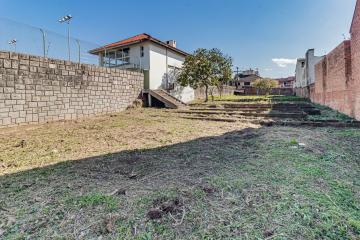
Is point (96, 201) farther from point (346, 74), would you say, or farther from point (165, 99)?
point (165, 99)

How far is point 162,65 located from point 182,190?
44.8 ft

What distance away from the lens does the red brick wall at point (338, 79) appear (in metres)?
7.95

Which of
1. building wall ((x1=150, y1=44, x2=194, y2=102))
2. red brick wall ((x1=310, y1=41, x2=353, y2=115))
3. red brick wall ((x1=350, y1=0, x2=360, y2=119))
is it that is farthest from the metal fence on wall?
red brick wall ((x1=310, y1=41, x2=353, y2=115))

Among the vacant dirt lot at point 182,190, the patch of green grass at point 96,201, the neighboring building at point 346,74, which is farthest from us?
the neighboring building at point 346,74

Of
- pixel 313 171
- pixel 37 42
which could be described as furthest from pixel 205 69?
pixel 313 171

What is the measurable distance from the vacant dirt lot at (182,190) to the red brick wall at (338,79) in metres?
4.14

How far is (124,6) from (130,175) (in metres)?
13.1

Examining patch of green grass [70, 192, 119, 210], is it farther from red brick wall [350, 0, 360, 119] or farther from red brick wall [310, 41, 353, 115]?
red brick wall [310, 41, 353, 115]

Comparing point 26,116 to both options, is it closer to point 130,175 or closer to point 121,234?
point 130,175

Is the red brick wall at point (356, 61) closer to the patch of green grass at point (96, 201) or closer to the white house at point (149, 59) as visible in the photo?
the patch of green grass at point (96, 201)

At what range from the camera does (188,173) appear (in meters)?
3.21

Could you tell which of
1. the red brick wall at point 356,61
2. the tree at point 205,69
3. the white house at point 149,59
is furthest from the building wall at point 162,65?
the red brick wall at point 356,61

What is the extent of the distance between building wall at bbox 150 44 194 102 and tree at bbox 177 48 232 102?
1.12 metres

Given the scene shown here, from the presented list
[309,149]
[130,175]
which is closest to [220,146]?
[309,149]
